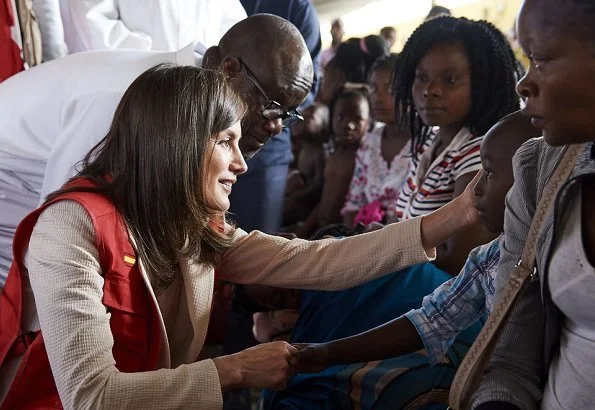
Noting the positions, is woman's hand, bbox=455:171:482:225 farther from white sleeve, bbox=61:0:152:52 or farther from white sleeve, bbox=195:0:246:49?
white sleeve, bbox=61:0:152:52

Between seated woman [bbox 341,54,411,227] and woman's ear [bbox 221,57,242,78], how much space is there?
1.40 meters

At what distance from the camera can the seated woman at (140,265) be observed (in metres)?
1.53

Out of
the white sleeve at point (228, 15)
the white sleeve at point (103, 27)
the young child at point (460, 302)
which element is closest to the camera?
the young child at point (460, 302)

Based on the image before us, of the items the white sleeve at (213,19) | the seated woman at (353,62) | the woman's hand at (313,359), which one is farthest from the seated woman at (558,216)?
the seated woman at (353,62)

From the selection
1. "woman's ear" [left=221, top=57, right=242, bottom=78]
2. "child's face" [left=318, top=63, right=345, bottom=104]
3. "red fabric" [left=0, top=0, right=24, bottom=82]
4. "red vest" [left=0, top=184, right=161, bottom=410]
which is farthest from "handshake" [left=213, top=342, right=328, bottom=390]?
"child's face" [left=318, top=63, right=345, bottom=104]

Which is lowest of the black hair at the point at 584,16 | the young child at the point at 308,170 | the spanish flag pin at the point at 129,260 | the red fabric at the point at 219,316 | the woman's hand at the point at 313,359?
the young child at the point at 308,170

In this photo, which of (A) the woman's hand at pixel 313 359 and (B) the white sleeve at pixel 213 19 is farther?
(B) the white sleeve at pixel 213 19

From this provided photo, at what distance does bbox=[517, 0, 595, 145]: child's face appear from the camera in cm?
112

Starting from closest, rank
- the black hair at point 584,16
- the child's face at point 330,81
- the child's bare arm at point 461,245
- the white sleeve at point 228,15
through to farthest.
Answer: the black hair at point 584,16, the child's bare arm at point 461,245, the white sleeve at point 228,15, the child's face at point 330,81

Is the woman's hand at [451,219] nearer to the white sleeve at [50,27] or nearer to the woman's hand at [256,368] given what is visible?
the woman's hand at [256,368]

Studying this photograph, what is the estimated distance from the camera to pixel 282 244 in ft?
6.59

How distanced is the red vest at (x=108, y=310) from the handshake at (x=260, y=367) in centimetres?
19

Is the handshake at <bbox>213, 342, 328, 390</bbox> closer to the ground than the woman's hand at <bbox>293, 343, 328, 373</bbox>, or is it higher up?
higher up

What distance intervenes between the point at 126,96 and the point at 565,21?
98 cm
